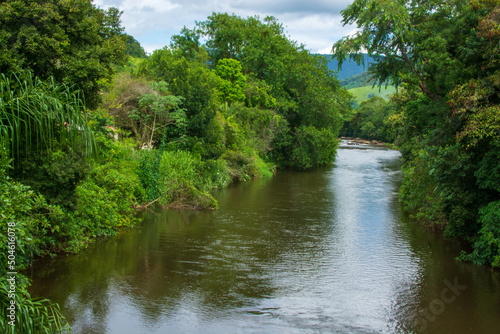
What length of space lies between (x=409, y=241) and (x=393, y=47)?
746cm

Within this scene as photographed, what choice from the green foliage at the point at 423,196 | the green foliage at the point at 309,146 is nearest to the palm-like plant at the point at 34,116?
the green foliage at the point at 423,196

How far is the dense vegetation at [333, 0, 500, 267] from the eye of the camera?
Result: 11.3 meters

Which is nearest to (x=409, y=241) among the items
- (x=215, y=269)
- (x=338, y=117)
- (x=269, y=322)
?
(x=215, y=269)

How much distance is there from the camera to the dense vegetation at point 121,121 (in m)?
8.41

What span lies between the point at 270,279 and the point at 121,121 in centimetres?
1342

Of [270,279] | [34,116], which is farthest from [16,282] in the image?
[270,279]

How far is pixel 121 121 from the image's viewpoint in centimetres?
2109

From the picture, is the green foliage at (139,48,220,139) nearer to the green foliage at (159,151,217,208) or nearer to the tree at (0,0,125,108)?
the green foliage at (159,151,217,208)

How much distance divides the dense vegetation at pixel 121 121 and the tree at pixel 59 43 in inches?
1.4

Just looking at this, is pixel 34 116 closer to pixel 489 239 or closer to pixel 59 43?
pixel 59 43

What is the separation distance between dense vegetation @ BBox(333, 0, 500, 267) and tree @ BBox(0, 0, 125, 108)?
29.9ft

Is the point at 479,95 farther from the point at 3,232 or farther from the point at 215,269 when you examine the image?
the point at 3,232

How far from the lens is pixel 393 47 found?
16719 mm

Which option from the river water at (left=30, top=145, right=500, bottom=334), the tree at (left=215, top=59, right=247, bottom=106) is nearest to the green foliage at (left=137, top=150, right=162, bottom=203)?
the river water at (left=30, top=145, right=500, bottom=334)
